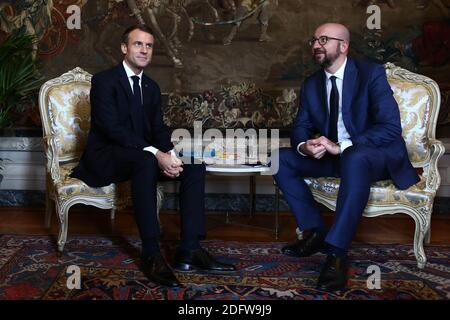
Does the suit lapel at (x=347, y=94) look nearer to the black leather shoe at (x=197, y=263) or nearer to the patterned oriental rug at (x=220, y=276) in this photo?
the patterned oriental rug at (x=220, y=276)

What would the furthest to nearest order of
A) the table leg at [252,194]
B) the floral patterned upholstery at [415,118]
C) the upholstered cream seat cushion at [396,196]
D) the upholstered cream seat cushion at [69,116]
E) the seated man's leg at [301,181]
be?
the table leg at [252,194] < the upholstered cream seat cushion at [69,116] < the floral patterned upholstery at [415,118] < the seated man's leg at [301,181] < the upholstered cream seat cushion at [396,196]

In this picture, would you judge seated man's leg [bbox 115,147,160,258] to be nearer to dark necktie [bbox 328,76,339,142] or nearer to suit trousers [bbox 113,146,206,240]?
suit trousers [bbox 113,146,206,240]

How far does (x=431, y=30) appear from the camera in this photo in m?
5.23

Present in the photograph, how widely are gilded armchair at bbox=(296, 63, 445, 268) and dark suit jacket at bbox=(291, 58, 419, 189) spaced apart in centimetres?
10

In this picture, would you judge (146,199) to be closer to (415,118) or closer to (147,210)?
(147,210)

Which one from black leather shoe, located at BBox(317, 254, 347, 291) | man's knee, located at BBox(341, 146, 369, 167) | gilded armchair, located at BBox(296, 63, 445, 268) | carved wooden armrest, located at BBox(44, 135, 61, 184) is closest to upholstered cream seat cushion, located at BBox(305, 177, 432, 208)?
gilded armchair, located at BBox(296, 63, 445, 268)

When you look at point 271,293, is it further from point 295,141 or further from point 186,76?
point 186,76

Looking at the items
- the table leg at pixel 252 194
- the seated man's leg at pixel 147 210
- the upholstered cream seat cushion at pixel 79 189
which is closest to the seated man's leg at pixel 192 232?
the seated man's leg at pixel 147 210

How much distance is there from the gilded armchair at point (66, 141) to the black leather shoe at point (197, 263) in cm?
51

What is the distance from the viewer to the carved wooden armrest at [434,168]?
3.52m

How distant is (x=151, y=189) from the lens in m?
3.23

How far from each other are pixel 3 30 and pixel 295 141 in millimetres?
3483

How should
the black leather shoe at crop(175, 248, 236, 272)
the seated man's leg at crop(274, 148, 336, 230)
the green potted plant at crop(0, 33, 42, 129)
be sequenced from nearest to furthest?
the black leather shoe at crop(175, 248, 236, 272)
the seated man's leg at crop(274, 148, 336, 230)
the green potted plant at crop(0, 33, 42, 129)

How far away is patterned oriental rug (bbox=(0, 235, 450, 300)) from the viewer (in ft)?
9.57
